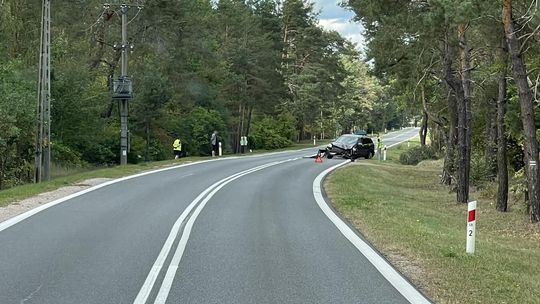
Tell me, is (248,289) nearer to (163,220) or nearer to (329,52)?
(163,220)

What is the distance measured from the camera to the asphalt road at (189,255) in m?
6.61

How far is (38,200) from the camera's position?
14711 millimetres

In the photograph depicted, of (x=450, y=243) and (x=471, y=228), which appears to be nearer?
(x=471, y=228)

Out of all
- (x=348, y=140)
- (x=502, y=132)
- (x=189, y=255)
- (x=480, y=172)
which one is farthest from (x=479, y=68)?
(x=189, y=255)

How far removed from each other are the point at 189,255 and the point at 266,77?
51.5m

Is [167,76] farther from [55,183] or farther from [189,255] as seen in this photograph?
[189,255]

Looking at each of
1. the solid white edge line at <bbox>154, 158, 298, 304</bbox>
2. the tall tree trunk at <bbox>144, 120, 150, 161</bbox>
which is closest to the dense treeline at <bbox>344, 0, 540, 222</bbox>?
the solid white edge line at <bbox>154, 158, 298, 304</bbox>

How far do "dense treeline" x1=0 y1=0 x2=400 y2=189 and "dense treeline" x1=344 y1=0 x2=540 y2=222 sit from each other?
49.6 ft

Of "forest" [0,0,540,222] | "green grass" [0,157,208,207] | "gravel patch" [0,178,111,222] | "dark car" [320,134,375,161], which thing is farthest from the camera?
"dark car" [320,134,375,161]

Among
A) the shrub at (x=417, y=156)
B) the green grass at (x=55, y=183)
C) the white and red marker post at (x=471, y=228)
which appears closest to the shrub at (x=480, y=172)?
the green grass at (x=55, y=183)

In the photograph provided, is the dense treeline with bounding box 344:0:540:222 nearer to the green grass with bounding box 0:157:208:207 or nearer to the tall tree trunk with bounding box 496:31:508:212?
the tall tree trunk with bounding box 496:31:508:212

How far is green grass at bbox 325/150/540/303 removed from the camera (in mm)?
6852

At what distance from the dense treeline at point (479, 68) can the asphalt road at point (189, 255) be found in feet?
17.6

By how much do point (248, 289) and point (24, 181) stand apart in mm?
24683
